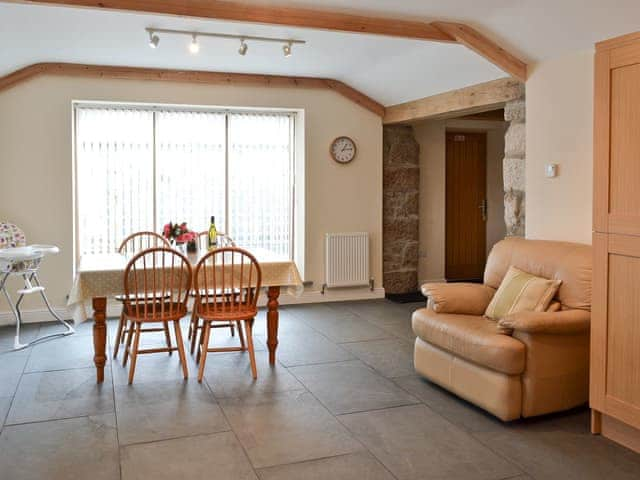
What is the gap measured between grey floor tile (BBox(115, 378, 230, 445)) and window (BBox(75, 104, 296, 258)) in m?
2.76

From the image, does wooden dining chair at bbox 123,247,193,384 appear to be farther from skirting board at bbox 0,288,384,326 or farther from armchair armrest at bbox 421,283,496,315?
skirting board at bbox 0,288,384,326

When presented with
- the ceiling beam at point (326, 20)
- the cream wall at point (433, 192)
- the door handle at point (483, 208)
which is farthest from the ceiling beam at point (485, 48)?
the door handle at point (483, 208)

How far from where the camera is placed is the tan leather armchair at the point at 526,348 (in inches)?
138

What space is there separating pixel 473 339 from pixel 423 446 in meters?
0.72

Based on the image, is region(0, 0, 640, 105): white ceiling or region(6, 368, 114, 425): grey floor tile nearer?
region(6, 368, 114, 425): grey floor tile

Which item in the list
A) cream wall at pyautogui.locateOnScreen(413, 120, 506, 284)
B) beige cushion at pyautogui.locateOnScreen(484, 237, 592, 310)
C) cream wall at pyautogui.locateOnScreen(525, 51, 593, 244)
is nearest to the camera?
beige cushion at pyautogui.locateOnScreen(484, 237, 592, 310)

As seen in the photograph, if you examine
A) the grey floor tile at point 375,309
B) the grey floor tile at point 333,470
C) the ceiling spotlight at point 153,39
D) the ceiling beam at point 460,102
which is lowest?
the grey floor tile at point 333,470

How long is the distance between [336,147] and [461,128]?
6.79 ft

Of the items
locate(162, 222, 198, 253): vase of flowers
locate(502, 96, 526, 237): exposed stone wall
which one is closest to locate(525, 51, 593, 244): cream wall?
locate(502, 96, 526, 237): exposed stone wall

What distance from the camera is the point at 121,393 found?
4.09m

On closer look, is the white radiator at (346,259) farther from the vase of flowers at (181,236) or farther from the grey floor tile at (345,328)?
the vase of flowers at (181,236)

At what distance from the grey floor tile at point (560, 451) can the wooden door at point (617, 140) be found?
1110mm

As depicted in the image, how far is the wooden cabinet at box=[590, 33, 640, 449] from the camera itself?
3.07 metres

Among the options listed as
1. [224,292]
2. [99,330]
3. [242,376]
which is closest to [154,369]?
[99,330]
